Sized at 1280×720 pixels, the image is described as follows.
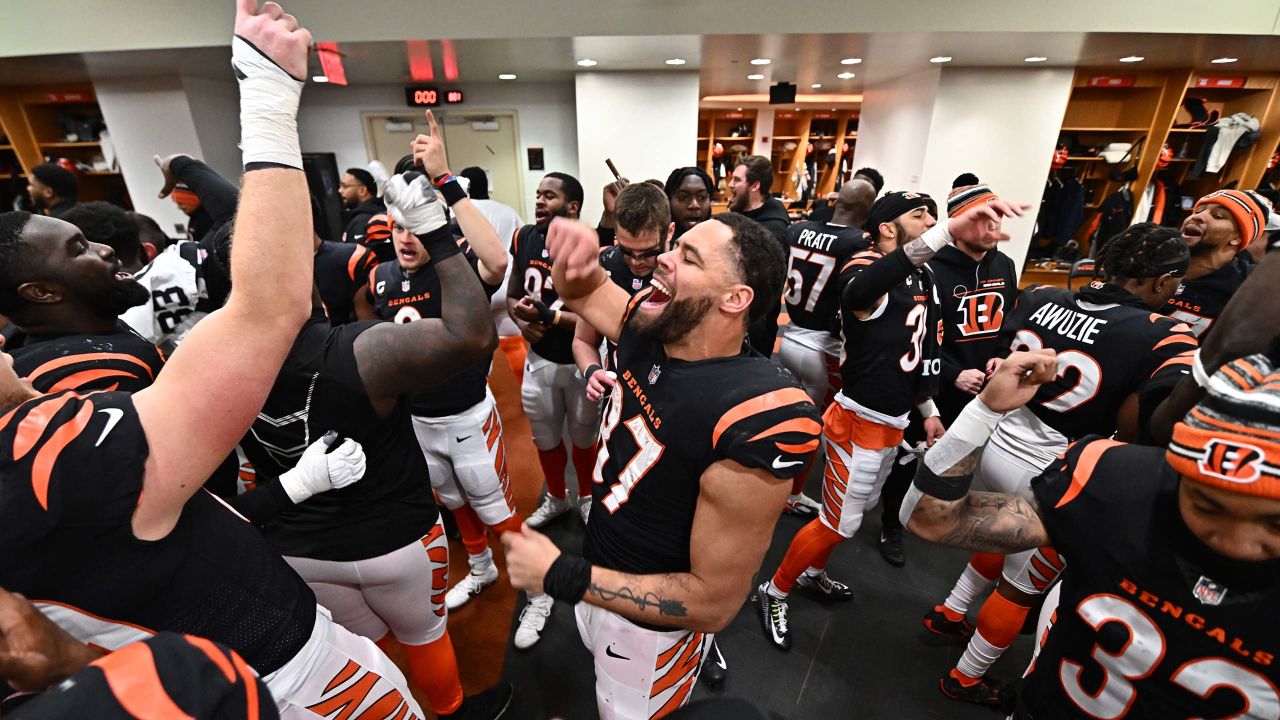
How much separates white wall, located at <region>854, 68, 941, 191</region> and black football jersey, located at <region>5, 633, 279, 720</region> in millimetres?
8414

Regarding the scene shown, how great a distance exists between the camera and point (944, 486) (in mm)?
1233

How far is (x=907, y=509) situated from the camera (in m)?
1.33

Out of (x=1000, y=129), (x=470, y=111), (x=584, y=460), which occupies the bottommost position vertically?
(x=584, y=460)

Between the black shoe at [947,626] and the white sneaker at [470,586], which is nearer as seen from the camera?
the black shoe at [947,626]

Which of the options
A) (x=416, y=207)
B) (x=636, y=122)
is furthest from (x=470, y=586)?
(x=636, y=122)

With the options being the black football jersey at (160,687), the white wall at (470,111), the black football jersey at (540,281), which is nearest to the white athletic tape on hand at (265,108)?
the black football jersey at (160,687)

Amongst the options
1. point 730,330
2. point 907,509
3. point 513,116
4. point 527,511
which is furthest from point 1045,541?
point 513,116

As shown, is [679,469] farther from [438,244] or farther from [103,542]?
[103,542]

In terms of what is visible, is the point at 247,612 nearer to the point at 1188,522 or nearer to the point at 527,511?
the point at 1188,522

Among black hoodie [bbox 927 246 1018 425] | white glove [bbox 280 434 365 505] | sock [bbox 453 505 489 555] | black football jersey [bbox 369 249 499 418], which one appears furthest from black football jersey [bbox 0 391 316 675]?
black hoodie [bbox 927 246 1018 425]

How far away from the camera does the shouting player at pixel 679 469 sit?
1181 millimetres

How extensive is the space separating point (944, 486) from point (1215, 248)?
3.11 meters

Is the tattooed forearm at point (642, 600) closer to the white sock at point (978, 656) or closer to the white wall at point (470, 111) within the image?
the white sock at point (978, 656)

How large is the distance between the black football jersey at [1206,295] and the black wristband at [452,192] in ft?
12.7
